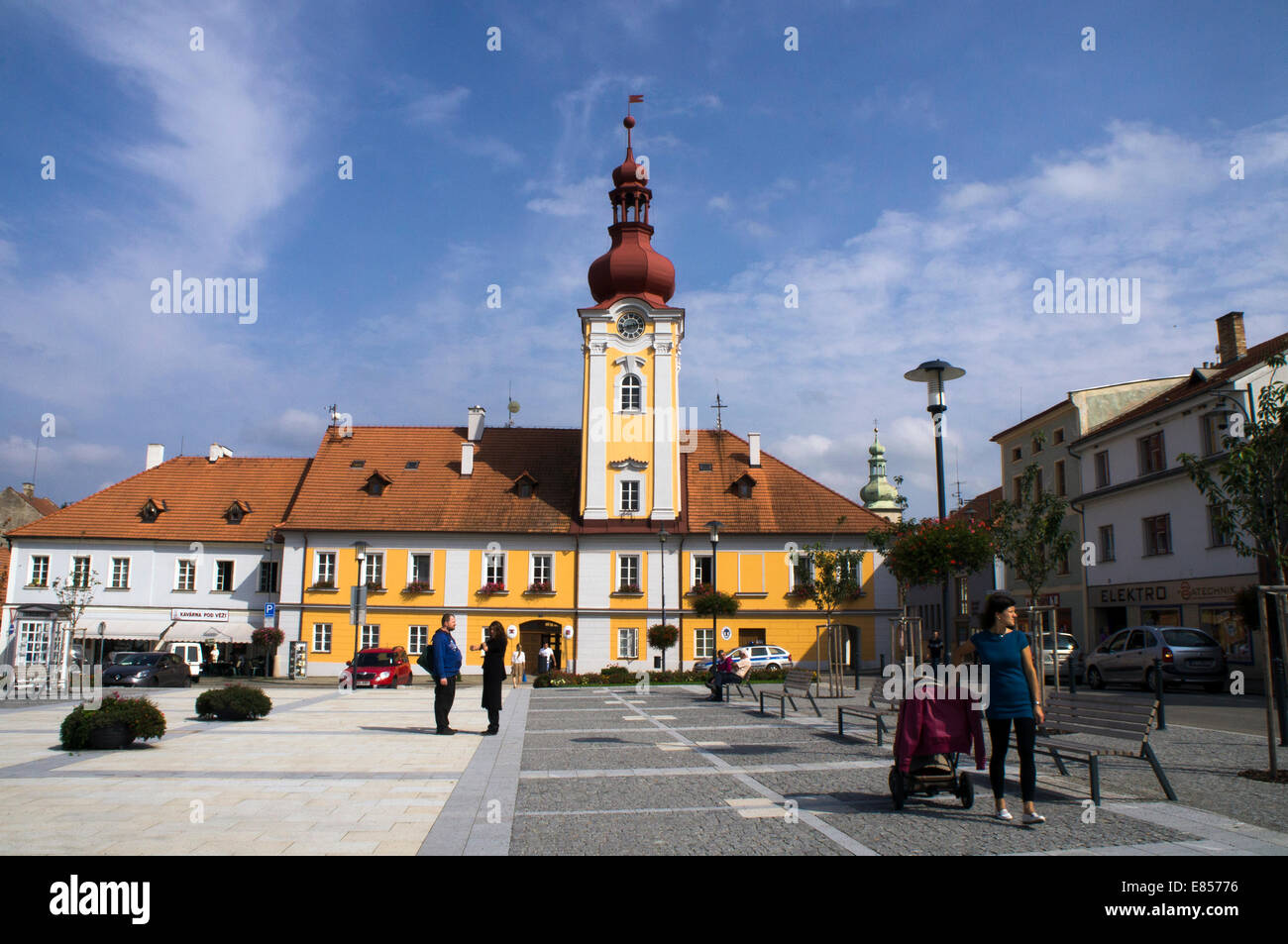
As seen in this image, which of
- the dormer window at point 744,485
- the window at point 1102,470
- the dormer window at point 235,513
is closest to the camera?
the window at point 1102,470

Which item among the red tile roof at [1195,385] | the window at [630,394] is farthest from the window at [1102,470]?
the window at [630,394]

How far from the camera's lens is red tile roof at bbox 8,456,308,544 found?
44.2 m

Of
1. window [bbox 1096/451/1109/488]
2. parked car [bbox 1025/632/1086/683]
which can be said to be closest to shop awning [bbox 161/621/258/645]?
parked car [bbox 1025/632/1086/683]

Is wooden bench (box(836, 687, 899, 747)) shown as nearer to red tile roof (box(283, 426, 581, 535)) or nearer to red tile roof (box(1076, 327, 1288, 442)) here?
red tile roof (box(1076, 327, 1288, 442))

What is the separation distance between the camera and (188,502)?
46.1 meters

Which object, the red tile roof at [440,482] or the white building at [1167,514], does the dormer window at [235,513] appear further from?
the white building at [1167,514]

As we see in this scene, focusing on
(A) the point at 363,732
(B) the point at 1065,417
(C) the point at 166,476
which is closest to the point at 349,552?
(C) the point at 166,476

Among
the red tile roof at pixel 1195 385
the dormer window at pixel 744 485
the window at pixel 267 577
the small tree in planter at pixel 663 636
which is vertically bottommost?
the small tree in planter at pixel 663 636

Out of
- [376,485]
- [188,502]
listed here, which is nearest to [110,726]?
[376,485]

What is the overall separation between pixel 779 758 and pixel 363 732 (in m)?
7.46

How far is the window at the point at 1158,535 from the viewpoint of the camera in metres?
33.9

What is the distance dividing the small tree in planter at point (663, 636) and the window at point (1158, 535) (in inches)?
734
